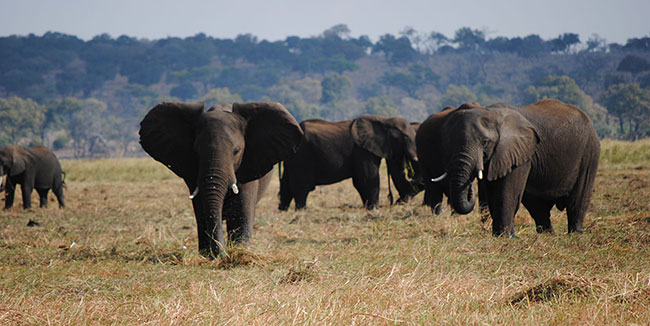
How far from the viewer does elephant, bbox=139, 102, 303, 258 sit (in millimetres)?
6789

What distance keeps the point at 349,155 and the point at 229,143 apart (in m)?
8.58

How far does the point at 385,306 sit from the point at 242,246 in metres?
2.76

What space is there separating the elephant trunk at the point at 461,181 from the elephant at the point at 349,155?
6811 millimetres

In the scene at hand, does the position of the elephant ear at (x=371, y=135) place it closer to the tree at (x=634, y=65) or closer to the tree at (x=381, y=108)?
the tree at (x=381, y=108)

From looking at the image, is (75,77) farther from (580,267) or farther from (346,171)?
(580,267)

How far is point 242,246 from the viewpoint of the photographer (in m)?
6.82

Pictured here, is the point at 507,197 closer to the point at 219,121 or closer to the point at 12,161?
the point at 219,121

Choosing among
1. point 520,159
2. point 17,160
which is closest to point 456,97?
point 17,160

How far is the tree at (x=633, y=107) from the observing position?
269ft

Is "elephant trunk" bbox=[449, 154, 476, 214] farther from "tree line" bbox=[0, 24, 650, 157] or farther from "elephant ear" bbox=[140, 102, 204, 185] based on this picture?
"tree line" bbox=[0, 24, 650, 157]

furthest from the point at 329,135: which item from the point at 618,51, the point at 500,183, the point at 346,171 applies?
the point at 618,51

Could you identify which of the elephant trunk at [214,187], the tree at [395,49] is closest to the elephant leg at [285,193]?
the elephant trunk at [214,187]

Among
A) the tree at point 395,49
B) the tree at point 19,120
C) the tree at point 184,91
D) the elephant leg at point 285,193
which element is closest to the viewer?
the elephant leg at point 285,193

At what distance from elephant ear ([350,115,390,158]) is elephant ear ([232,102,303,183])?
24.9 ft
